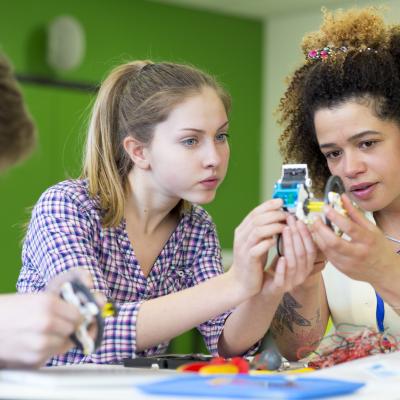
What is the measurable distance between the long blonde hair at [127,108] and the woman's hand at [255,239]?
429 millimetres

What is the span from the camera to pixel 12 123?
126 cm

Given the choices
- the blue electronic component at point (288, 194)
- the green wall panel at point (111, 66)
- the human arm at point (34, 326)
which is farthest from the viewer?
the green wall panel at point (111, 66)

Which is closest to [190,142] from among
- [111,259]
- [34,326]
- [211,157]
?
[211,157]

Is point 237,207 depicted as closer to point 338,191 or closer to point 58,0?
point 58,0

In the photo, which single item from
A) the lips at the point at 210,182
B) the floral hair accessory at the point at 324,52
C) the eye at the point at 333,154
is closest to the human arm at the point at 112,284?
the lips at the point at 210,182

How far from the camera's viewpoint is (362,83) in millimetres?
1921

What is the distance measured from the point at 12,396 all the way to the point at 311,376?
0.42 m

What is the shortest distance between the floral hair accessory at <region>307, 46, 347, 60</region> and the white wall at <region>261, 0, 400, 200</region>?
4.06 m

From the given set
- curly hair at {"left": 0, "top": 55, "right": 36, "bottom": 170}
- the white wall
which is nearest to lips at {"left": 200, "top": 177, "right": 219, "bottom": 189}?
curly hair at {"left": 0, "top": 55, "right": 36, "bottom": 170}

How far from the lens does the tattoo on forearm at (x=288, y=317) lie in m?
1.87

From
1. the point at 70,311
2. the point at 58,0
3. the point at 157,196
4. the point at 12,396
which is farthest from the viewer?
the point at 58,0

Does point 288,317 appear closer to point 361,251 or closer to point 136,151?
point 361,251

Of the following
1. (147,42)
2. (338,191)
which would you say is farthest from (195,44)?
(338,191)

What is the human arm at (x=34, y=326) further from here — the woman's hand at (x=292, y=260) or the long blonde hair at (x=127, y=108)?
the long blonde hair at (x=127, y=108)
